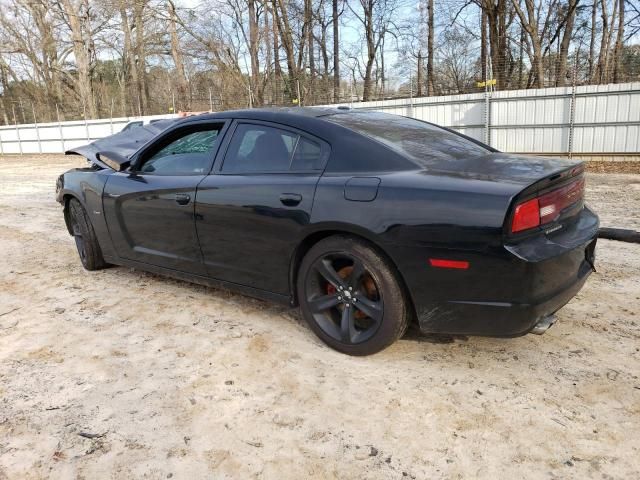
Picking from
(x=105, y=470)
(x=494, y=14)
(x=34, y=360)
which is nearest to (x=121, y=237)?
(x=34, y=360)

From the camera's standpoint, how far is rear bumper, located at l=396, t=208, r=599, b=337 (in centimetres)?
233

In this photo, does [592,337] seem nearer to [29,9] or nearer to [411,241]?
[411,241]

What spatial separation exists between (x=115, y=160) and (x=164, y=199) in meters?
0.88

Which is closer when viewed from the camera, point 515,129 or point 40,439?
point 40,439

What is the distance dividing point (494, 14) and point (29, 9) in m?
30.4

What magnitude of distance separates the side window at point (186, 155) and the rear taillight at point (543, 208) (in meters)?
2.12

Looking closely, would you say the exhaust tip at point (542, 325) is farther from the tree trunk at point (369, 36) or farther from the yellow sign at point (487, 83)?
the tree trunk at point (369, 36)

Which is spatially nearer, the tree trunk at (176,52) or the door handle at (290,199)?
the door handle at (290,199)

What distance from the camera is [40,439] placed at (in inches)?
90.0

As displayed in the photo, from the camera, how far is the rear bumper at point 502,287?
91.7 inches

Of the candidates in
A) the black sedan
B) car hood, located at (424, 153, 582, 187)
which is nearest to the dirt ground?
the black sedan

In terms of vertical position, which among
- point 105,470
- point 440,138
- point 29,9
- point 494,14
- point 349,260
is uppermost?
point 29,9

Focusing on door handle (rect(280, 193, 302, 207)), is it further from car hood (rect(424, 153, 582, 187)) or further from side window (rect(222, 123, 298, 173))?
car hood (rect(424, 153, 582, 187))

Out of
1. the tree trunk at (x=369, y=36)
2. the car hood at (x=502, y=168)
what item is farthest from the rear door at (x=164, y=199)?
the tree trunk at (x=369, y=36)
